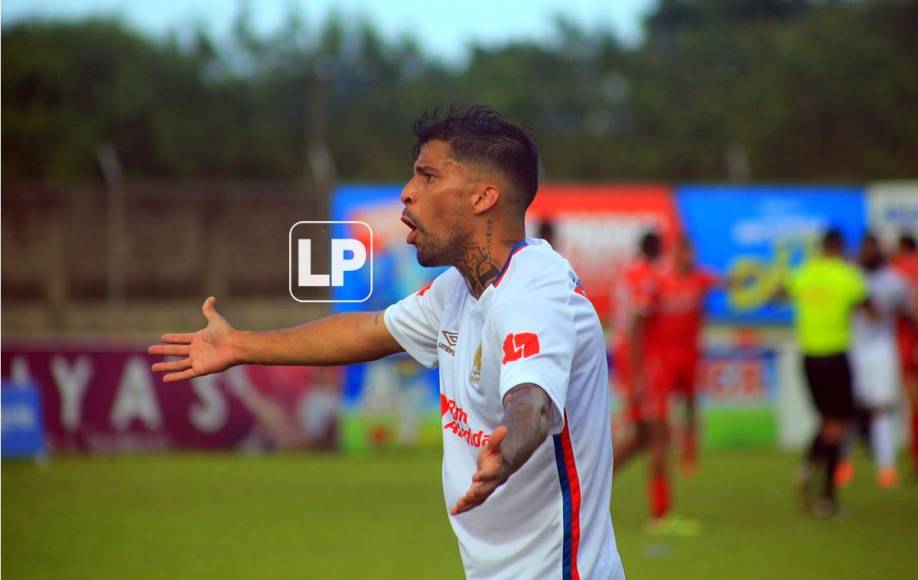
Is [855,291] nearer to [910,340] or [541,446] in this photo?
[910,340]

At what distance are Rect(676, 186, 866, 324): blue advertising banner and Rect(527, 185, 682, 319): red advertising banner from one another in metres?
0.38

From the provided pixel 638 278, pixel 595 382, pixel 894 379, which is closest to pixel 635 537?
pixel 638 278

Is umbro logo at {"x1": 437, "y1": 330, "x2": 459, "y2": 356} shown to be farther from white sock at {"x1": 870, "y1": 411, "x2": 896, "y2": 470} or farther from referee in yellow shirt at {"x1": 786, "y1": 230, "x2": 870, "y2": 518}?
white sock at {"x1": 870, "y1": 411, "x2": 896, "y2": 470}

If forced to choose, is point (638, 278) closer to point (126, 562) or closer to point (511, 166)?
point (126, 562)

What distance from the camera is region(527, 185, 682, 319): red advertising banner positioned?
22.5 meters

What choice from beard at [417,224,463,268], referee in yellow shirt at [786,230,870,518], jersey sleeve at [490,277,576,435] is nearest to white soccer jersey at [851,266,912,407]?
referee in yellow shirt at [786,230,870,518]

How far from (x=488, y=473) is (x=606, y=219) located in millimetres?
19763

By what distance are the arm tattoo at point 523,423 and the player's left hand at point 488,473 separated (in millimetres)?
18

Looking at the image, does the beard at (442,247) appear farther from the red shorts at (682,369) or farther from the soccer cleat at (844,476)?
the soccer cleat at (844,476)

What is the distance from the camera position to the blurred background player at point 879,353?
14273 mm

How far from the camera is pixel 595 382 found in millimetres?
3625

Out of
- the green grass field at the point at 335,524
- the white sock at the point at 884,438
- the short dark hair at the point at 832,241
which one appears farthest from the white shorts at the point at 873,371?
the short dark hair at the point at 832,241

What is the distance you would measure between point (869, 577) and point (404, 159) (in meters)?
32.6

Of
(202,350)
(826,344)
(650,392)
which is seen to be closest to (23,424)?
(650,392)
